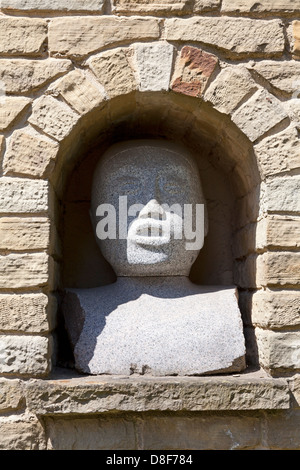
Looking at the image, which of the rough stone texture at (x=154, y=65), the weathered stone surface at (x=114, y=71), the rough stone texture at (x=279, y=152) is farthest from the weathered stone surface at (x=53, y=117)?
the rough stone texture at (x=279, y=152)

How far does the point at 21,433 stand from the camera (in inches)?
107

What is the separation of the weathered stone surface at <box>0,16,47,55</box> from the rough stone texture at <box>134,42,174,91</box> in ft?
1.71

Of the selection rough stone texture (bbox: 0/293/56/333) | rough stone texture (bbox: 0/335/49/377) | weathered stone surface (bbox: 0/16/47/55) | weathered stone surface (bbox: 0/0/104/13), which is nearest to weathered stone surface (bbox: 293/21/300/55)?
weathered stone surface (bbox: 0/0/104/13)

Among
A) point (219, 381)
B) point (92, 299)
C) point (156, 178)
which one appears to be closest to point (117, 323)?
point (92, 299)

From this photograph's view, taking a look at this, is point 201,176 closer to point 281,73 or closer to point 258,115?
point 258,115

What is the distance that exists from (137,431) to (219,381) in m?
0.48

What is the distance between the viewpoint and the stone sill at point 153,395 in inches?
103

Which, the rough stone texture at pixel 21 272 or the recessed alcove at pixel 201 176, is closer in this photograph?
the rough stone texture at pixel 21 272

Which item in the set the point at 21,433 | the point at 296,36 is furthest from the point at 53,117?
the point at 21,433

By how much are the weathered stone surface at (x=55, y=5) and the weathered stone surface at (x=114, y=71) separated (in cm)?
26

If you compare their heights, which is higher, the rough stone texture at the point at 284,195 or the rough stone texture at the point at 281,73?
the rough stone texture at the point at 281,73

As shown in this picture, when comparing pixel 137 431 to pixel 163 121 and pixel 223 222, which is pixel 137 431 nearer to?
pixel 223 222

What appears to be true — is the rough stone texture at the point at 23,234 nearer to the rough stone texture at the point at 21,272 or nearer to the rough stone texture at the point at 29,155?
the rough stone texture at the point at 21,272

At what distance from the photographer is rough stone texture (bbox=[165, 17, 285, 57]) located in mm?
2887
